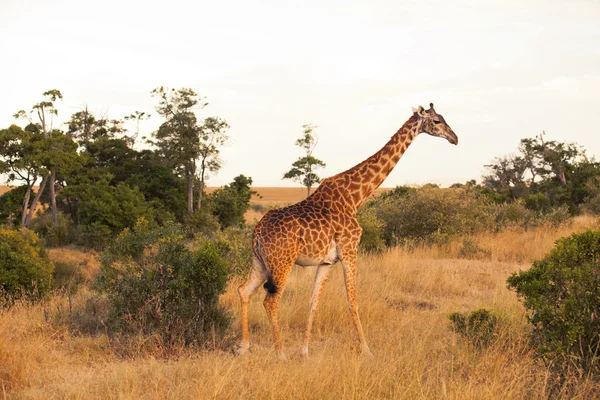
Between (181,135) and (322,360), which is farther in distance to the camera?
(181,135)

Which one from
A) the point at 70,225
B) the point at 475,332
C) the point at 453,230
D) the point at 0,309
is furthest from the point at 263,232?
the point at 70,225

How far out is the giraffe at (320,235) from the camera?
636cm

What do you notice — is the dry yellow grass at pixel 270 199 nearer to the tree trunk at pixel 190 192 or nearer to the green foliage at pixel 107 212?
the tree trunk at pixel 190 192

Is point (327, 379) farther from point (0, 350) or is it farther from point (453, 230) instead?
point (453, 230)

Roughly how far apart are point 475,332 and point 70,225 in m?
32.1

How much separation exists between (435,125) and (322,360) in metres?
3.68

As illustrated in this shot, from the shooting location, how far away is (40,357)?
6461mm

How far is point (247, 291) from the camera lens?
21.3 feet

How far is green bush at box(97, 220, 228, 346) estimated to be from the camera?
7.24m

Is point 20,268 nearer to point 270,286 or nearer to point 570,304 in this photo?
point 270,286

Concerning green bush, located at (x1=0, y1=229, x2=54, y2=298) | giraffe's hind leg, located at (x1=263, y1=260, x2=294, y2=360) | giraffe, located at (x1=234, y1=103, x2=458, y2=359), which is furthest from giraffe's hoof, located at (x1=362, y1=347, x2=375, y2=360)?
green bush, located at (x1=0, y1=229, x2=54, y2=298)

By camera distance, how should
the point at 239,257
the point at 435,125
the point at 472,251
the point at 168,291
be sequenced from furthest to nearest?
the point at 472,251, the point at 239,257, the point at 168,291, the point at 435,125

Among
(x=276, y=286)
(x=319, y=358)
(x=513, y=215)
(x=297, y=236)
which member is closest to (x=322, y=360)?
(x=319, y=358)

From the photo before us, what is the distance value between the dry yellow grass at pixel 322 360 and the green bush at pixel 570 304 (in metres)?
0.30
